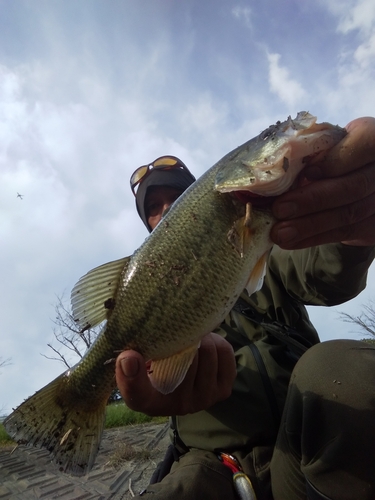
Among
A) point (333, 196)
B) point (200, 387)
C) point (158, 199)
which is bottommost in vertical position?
point (200, 387)

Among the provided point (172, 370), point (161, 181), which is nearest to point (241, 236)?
point (172, 370)

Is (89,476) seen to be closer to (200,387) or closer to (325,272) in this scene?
(200,387)

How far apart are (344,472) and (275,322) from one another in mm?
1142

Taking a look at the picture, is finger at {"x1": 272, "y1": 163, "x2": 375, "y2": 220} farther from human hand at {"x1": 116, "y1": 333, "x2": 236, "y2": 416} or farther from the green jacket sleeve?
human hand at {"x1": 116, "y1": 333, "x2": 236, "y2": 416}

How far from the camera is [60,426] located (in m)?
2.08

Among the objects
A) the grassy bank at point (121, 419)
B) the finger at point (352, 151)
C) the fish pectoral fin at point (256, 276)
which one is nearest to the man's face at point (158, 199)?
the fish pectoral fin at point (256, 276)

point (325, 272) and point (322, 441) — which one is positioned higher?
point (325, 272)

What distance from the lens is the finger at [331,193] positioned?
67.6 inches

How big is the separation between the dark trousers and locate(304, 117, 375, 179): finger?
3.73 feet

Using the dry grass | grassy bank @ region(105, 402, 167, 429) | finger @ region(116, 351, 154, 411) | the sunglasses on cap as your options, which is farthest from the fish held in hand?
grassy bank @ region(105, 402, 167, 429)

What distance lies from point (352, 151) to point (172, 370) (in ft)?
4.86

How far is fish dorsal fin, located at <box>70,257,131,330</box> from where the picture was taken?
2.09 meters

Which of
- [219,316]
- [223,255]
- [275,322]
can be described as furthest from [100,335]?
[275,322]

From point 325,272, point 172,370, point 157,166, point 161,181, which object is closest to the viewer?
point 172,370
